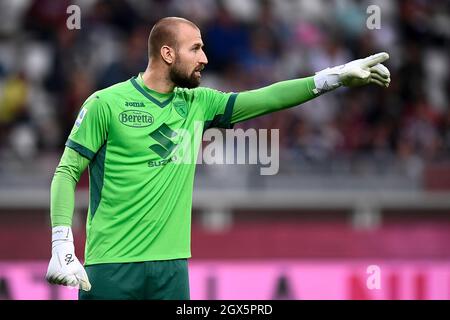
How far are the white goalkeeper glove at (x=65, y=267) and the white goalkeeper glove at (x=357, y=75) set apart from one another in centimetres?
161

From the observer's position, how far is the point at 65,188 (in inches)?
223

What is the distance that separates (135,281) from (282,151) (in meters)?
6.29

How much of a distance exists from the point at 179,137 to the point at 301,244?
5.80 meters

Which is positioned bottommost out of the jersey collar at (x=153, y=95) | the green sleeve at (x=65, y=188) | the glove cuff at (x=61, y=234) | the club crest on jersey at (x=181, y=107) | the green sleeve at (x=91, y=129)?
the glove cuff at (x=61, y=234)

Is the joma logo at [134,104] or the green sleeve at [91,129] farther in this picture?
the joma logo at [134,104]

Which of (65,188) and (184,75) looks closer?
(65,188)

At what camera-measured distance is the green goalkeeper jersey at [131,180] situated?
18.9 ft

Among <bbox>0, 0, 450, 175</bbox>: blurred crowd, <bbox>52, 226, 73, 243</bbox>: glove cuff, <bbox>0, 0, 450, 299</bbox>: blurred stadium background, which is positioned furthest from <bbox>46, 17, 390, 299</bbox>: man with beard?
<bbox>0, 0, 450, 175</bbox>: blurred crowd

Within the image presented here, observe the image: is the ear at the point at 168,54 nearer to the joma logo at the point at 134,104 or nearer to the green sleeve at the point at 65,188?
the joma logo at the point at 134,104

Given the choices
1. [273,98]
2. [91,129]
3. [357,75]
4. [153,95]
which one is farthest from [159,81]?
[357,75]

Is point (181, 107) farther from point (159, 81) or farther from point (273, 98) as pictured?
point (273, 98)

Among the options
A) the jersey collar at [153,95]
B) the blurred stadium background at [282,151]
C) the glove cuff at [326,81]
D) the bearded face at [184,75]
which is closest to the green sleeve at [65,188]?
the jersey collar at [153,95]

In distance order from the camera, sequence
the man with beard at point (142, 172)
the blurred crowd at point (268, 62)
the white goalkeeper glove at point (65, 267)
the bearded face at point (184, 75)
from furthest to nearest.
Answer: the blurred crowd at point (268, 62)
the bearded face at point (184, 75)
the man with beard at point (142, 172)
the white goalkeeper glove at point (65, 267)

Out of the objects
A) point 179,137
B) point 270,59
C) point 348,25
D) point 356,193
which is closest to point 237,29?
point 270,59
